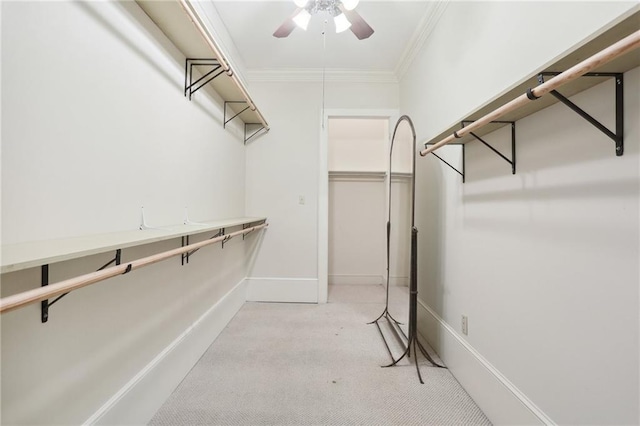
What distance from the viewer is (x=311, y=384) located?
1.59m

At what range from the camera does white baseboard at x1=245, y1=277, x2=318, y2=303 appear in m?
3.01

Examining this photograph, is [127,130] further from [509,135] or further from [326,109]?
[326,109]

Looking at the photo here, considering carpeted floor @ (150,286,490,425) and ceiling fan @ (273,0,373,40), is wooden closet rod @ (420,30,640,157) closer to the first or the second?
ceiling fan @ (273,0,373,40)

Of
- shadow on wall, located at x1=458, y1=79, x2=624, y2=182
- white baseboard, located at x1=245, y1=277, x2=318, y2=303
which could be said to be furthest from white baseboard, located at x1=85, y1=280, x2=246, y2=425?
shadow on wall, located at x1=458, y1=79, x2=624, y2=182

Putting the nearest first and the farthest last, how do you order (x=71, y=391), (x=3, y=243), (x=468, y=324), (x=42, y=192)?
(x=3, y=243) → (x=42, y=192) → (x=71, y=391) → (x=468, y=324)

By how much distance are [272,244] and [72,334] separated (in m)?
2.16

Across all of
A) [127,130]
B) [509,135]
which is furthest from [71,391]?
[509,135]

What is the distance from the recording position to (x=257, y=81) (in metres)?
3.03

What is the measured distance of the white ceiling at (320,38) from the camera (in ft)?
6.79

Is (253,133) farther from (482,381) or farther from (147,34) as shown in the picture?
(482,381)

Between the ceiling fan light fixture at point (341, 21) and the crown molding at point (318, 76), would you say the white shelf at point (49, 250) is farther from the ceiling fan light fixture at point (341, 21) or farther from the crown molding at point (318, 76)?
the crown molding at point (318, 76)

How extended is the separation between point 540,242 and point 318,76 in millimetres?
2727

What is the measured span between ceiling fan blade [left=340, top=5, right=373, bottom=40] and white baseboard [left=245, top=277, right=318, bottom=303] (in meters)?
2.38

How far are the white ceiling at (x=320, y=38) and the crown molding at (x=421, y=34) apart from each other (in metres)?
0.01
